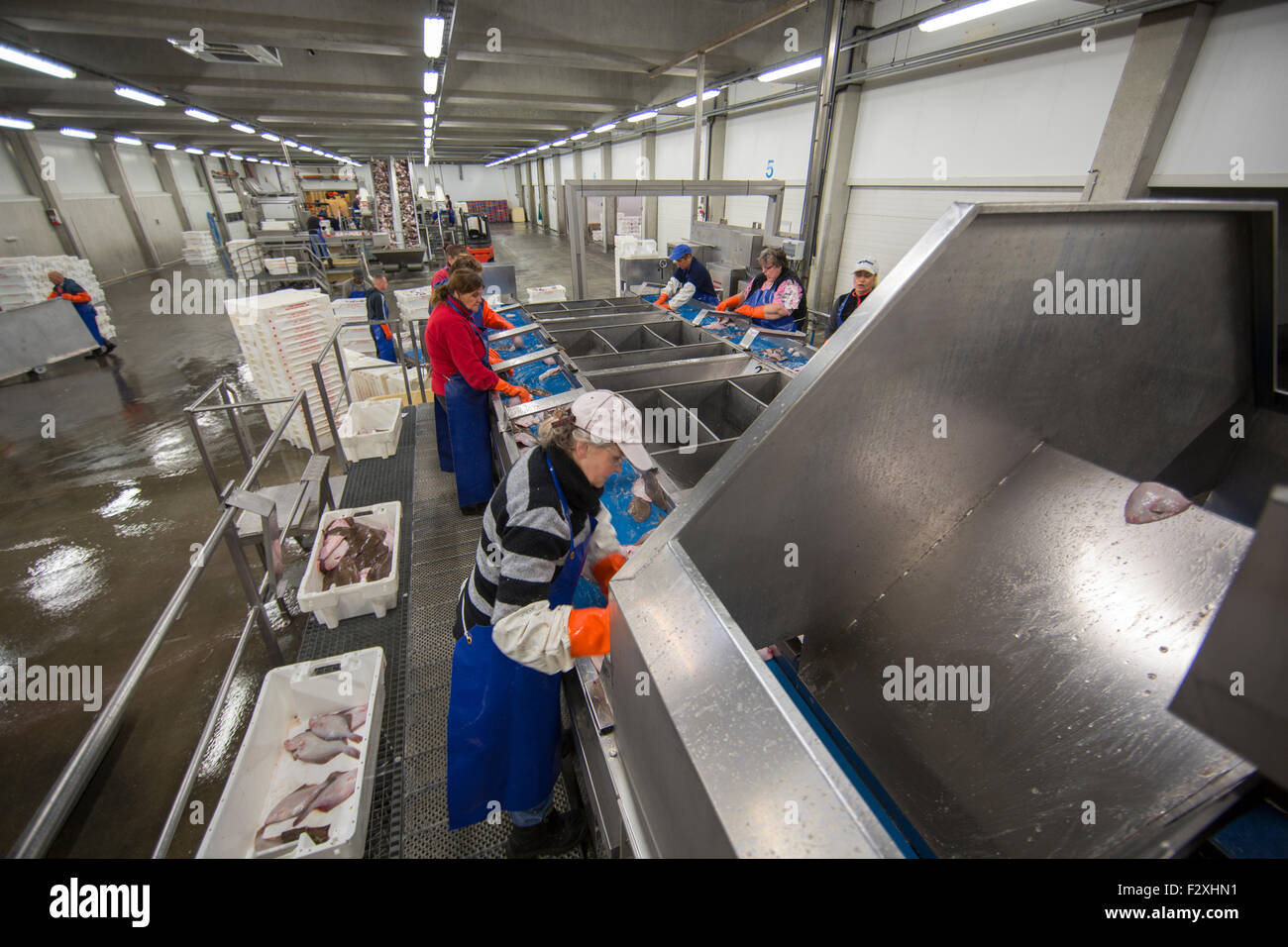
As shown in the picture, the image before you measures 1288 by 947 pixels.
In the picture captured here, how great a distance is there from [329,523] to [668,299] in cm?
386

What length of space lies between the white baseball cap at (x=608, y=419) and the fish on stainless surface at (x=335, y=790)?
5.92ft

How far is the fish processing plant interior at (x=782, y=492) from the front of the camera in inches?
35.9

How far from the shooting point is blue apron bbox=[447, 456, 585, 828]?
5.70 ft

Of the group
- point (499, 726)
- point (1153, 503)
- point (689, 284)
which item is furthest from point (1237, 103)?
point (499, 726)

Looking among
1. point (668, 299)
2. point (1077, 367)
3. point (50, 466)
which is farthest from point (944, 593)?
point (50, 466)

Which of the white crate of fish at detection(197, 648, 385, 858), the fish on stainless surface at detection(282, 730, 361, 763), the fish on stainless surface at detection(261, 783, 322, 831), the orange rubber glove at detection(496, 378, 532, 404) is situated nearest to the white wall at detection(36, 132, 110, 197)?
the orange rubber glove at detection(496, 378, 532, 404)

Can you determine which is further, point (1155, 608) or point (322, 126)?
point (322, 126)

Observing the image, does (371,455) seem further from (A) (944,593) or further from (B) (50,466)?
(A) (944,593)

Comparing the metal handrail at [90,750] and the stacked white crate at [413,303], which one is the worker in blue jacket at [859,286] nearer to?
the metal handrail at [90,750]

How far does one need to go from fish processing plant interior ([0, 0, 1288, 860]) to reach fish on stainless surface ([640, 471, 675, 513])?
0.03 m

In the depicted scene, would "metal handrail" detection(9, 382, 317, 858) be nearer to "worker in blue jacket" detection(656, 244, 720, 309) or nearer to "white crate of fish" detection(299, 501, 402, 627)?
"white crate of fish" detection(299, 501, 402, 627)

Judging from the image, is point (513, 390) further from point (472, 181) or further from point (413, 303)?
point (472, 181)

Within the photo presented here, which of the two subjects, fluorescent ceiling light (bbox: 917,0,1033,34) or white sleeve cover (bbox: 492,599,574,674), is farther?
fluorescent ceiling light (bbox: 917,0,1033,34)
